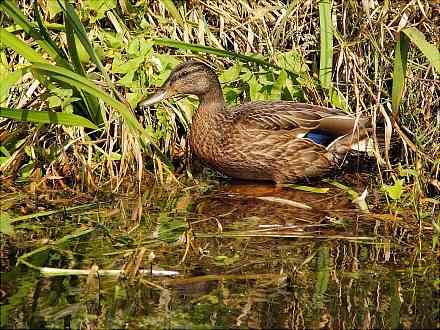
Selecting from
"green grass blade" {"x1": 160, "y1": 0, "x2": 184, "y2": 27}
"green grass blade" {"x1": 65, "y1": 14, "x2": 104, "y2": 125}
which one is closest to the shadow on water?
"green grass blade" {"x1": 65, "y1": 14, "x2": 104, "y2": 125}

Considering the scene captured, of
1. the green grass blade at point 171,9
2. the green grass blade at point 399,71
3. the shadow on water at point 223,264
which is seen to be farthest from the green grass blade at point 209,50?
the green grass blade at point 399,71

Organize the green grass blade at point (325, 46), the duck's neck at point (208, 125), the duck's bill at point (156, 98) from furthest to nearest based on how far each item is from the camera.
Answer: the green grass blade at point (325, 46) < the duck's neck at point (208, 125) < the duck's bill at point (156, 98)

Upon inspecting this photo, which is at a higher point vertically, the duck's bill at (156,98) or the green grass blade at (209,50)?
the green grass blade at (209,50)

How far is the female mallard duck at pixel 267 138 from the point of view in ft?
20.2

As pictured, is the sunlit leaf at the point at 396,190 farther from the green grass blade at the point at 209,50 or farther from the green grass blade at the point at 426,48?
the green grass blade at the point at 209,50

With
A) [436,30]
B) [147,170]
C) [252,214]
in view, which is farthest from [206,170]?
[436,30]

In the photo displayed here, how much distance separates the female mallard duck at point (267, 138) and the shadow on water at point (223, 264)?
29cm

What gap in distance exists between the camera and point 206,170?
6.43 metres

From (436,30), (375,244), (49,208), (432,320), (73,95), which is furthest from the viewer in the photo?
(436,30)

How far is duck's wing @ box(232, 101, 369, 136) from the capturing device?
614 cm

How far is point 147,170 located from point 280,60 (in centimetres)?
106

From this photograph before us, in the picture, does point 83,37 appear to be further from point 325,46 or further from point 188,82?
point 325,46

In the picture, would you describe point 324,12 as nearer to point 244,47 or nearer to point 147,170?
point 244,47

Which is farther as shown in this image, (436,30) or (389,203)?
(436,30)
